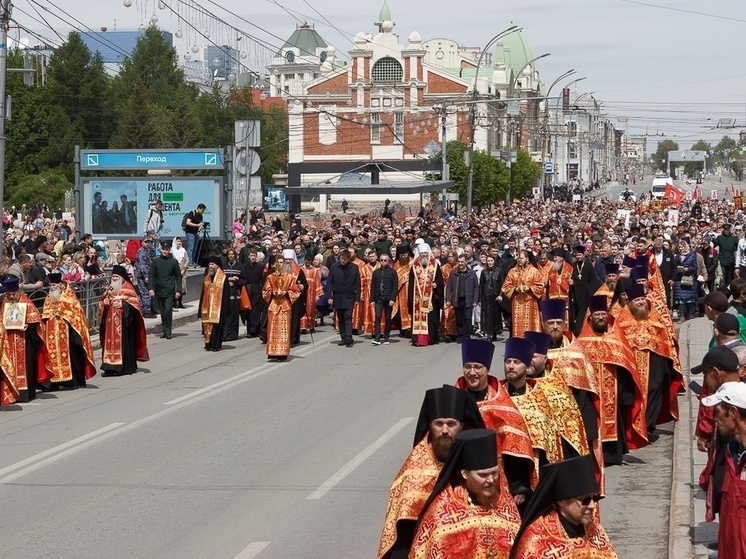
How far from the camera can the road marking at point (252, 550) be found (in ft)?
31.3

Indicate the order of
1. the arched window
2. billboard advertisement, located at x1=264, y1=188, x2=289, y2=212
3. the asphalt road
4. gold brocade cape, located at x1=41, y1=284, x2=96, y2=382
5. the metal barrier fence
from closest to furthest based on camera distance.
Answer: the asphalt road
gold brocade cape, located at x1=41, y1=284, x2=96, y2=382
the metal barrier fence
billboard advertisement, located at x1=264, y1=188, x2=289, y2=212
the arched window

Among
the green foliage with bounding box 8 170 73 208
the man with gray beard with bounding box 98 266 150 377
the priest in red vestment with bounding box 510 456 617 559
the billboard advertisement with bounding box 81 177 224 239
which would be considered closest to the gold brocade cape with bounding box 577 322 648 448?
the priest in red vestment with bounding box 510 456 617 559

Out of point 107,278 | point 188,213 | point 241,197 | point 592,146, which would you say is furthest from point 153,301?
point 592,146

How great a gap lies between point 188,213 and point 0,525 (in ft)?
76.2

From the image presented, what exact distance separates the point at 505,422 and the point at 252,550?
9.45ft

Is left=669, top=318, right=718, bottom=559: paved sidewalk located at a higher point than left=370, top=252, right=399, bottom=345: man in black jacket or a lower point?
lower

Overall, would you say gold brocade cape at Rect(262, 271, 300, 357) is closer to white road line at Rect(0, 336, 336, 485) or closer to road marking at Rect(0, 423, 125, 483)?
white road line at Rect(0, 336, 336, 485)

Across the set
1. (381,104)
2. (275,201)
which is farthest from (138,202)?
(381,104)

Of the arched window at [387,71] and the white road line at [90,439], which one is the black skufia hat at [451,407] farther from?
the arched window at [387,71]

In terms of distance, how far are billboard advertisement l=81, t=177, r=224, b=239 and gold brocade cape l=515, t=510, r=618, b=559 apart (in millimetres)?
29027

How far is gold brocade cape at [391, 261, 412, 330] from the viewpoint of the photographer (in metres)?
24.9

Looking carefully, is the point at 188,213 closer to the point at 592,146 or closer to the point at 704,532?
the point at 704,532

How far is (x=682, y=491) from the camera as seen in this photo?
11305mm

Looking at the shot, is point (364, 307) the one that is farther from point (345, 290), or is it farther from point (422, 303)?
point (422, 303)
